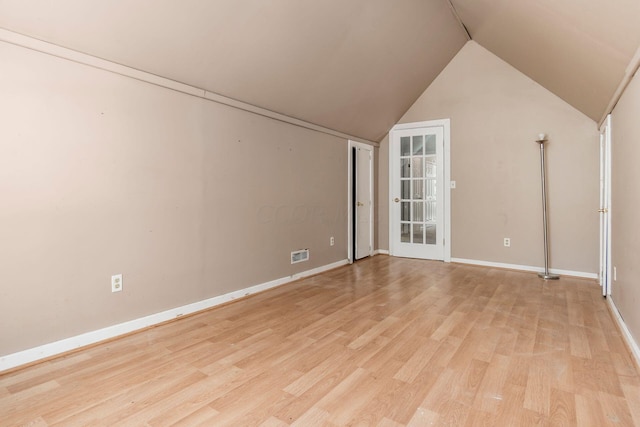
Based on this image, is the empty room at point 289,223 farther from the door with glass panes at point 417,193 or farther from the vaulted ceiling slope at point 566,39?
the door with glass panes at point 417,193

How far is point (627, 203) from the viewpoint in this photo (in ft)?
7.84

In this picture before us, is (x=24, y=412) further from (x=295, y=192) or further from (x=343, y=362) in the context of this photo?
(x=295, y=192)

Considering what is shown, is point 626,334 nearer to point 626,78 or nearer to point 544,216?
point 626,78

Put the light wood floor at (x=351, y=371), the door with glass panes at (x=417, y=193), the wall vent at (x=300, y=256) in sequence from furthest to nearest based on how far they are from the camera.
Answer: the door with glass panes at (x=417, y=193), the wall vent at (x=300, y=256), the light wood floor at (x=351, y=371)

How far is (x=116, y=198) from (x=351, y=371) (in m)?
1.91

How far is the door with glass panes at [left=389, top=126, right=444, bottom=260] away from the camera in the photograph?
5.04 m

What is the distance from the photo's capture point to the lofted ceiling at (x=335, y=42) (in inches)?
79.4

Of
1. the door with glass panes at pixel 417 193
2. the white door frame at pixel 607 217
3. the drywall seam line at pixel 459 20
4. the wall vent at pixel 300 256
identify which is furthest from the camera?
the door with glass panes at pixel 417 193

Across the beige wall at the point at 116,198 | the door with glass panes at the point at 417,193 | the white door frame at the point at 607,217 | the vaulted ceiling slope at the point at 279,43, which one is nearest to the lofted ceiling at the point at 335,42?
the vaulted ceiling slope at the point at 279,43

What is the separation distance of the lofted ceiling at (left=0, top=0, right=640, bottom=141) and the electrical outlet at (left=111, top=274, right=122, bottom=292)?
1.46 metres

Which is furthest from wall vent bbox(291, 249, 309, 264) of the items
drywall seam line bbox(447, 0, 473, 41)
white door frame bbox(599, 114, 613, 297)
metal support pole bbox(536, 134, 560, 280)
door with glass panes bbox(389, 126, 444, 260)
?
drywall seam line bbox(447, 0, 473, 41)

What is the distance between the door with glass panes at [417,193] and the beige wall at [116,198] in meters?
2.39

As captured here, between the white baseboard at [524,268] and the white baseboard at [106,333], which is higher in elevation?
the white baseboard at [524,268]

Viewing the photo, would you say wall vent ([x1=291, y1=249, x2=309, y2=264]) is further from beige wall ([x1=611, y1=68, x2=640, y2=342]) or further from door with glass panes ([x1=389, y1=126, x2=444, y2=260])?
beige wall ([x1=611, y1=68, x2=640, y2=342])
